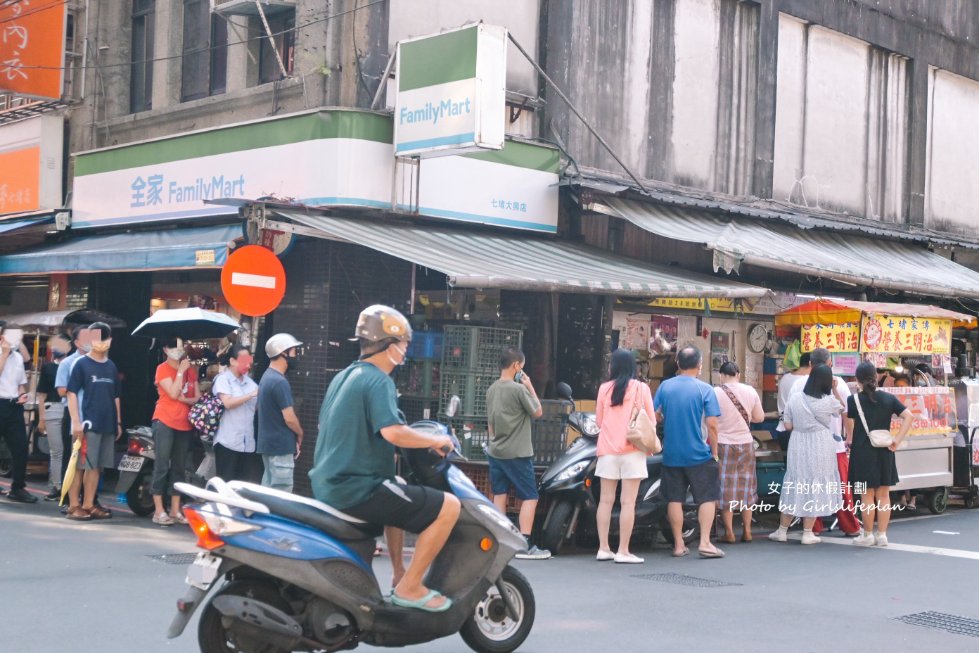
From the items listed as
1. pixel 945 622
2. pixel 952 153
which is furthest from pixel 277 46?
pixel 952 153

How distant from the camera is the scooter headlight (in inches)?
413

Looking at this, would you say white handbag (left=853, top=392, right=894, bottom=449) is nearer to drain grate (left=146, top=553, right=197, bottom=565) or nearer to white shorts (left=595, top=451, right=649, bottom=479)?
white shorts (left=595, top=451, right=649, bottom=479)

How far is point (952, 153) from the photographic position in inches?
810

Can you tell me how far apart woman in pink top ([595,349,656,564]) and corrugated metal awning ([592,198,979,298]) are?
325cm

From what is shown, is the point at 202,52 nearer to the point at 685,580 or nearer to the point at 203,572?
the point at 685,580

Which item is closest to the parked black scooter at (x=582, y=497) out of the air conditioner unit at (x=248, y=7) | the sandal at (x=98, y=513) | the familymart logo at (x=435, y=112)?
the familymart logo at (x=435, y=112)

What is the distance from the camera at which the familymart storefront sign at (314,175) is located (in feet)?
40.3

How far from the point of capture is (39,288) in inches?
706

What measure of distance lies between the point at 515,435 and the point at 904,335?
20.5 feet

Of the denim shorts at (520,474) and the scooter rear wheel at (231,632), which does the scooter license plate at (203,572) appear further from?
the denim shorts at (520,474)

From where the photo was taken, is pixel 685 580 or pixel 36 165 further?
pixel 36 165

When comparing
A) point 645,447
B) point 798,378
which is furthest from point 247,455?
point 798,378

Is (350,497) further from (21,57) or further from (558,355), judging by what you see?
(21,57)

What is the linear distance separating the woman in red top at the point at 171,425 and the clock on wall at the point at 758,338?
26.6ft
